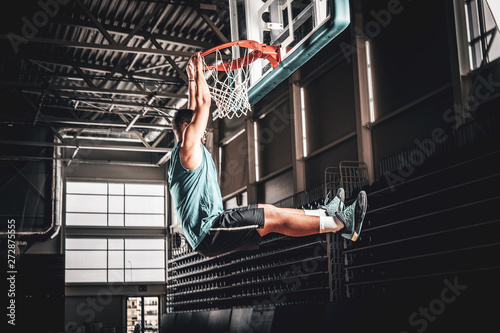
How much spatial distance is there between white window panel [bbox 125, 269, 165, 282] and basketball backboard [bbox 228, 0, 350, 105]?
17898 millimetres

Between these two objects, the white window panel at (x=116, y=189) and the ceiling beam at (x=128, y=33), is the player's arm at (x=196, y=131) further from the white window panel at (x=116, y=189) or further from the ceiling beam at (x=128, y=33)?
the white window panel at (x=116, y=189)

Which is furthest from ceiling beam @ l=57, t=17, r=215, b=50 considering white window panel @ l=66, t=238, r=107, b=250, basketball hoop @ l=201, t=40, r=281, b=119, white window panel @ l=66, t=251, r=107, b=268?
white window panel @ l=66, t=251, r=107, b=268

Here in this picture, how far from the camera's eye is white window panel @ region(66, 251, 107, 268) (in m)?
23.2

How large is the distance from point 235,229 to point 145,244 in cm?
2018

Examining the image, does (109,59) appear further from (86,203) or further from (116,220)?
(116,220)

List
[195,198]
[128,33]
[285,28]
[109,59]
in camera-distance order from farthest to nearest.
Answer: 1. [109,59]
2. [128,33]
3. [285,28]
4. [195,198]

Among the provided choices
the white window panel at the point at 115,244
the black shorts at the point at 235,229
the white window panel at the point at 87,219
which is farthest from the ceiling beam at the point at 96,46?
the white window panel at the point at 115,244

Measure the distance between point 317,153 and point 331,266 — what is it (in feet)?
11.2

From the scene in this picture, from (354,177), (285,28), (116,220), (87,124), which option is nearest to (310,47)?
(285,28)

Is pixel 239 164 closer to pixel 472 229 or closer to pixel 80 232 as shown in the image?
pixel 80 232

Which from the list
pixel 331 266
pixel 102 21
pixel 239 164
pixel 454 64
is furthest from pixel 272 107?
pixel 454 64

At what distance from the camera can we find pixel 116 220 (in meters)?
24.3

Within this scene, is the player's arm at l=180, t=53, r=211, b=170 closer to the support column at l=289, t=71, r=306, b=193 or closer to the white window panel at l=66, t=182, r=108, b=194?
the support column at l=289, t=71, r=306, b=193

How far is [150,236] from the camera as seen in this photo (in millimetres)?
24812
